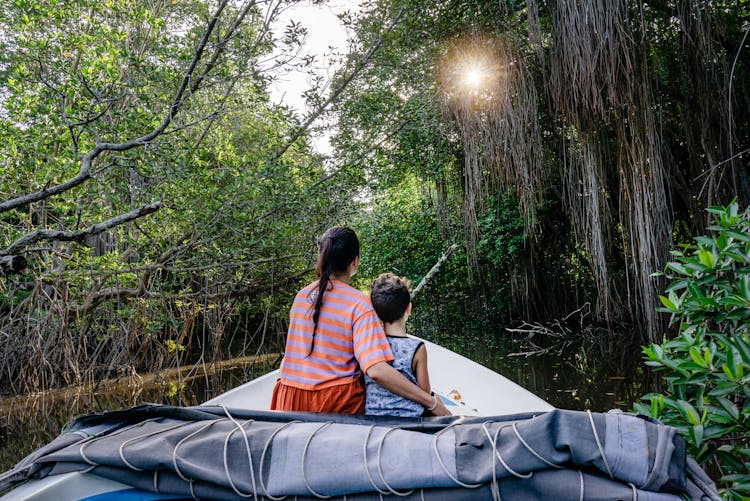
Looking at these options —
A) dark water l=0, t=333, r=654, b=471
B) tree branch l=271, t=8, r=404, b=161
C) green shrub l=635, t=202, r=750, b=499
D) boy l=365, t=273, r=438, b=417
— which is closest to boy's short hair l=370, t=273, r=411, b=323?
boy l=365, t=273, r=438, b=417

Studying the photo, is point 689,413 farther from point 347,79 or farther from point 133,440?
point 347,79

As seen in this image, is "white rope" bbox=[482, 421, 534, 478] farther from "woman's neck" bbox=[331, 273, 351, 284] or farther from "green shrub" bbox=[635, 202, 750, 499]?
"woman's neck" bbox=[331, 273, 351, 284]

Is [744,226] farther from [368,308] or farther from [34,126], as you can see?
[34,126]

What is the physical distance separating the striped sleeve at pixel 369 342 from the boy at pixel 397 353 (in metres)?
0.20

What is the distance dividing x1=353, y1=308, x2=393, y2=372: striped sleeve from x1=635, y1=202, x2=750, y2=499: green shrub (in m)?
0.90

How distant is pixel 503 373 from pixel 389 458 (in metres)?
4.48

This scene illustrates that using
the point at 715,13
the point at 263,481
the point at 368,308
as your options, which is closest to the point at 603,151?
the point at 715,13

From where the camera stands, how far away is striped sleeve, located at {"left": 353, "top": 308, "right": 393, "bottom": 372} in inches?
70.2

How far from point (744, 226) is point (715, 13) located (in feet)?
11.6

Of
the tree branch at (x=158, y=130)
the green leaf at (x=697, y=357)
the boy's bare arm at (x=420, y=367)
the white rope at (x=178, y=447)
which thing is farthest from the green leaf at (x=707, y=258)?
the tree branch at (x=158, y=130)

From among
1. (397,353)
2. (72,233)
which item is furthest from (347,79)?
(397,353)

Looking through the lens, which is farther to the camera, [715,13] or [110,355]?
[110,355]

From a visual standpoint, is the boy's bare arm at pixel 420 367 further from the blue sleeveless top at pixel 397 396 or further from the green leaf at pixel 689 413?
Answer: the green leaf at pixel 689 413

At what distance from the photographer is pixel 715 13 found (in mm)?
4328
